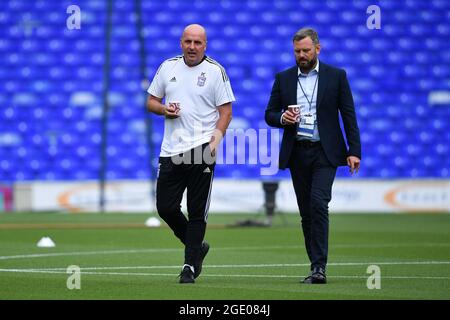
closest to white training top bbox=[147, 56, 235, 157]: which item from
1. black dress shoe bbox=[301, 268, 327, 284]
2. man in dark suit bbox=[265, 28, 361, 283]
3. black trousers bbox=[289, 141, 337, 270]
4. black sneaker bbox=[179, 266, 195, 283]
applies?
man in dark suit bbox=[265, 28, 361, 283]

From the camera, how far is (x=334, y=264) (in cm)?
1078

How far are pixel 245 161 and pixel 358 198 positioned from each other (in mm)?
3218

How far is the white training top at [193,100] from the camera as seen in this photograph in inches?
353

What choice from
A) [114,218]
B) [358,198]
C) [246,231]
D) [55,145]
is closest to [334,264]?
[246,231]

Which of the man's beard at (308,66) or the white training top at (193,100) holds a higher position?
the man's beard at (308,66)

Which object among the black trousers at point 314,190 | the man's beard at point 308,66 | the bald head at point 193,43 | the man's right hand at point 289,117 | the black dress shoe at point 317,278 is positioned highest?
the bald head at point 193,43

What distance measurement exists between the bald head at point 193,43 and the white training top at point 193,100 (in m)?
0.09

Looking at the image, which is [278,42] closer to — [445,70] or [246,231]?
[445,70]

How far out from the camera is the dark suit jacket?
29.8 feet

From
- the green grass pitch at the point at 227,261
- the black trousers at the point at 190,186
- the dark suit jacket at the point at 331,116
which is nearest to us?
the green grass pitch at the point at 227,261

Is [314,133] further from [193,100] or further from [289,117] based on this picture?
[193,100]

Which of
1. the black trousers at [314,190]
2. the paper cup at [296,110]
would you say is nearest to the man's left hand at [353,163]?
the black trousers at [314,190]

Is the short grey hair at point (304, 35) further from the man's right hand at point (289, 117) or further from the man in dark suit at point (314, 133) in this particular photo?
the man's right hand at point (289, 117)

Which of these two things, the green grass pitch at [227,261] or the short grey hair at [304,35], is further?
the short grey hair at [304,35]
